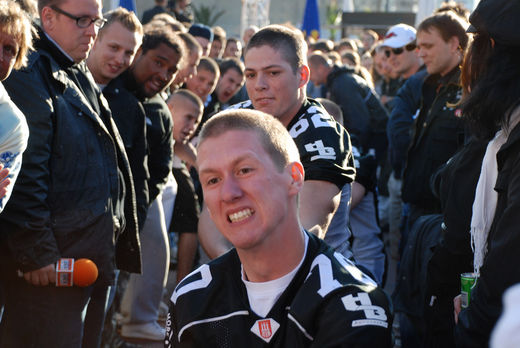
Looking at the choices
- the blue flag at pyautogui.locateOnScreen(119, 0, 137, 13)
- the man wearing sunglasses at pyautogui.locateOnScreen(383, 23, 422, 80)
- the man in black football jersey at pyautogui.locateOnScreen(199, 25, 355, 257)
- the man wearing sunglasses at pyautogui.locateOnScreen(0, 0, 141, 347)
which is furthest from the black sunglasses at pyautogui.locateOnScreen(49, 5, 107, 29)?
the blue flag at pyautogui.locateOnScreen(119, 0, 137, 13)

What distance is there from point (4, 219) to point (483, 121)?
90.6 inches

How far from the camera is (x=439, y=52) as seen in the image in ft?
19.5

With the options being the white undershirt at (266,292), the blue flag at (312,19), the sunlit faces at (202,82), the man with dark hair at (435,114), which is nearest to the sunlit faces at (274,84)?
the white undershirt at (266,292)

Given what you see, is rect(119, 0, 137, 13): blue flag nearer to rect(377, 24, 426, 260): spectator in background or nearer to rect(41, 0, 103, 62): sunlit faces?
rect(377, 24, 426, 260): spectator in background

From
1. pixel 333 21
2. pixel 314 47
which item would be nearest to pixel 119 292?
pixel 314 47

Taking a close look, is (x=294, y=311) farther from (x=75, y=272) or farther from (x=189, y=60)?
(x=189, y=60)

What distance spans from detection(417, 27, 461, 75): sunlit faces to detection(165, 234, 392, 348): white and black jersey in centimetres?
363

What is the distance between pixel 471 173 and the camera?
3.36 meters

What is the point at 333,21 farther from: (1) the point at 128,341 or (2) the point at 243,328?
(2) the point at 243,328

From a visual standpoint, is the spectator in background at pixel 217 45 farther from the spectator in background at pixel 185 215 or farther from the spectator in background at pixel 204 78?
the spectator in background at pixel 185 215

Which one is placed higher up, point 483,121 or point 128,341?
point 483,121

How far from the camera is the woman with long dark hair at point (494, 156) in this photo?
239 cm

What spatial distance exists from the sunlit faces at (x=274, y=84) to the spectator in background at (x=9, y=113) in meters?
1.17

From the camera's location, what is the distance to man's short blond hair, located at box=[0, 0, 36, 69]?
3.25 meters
